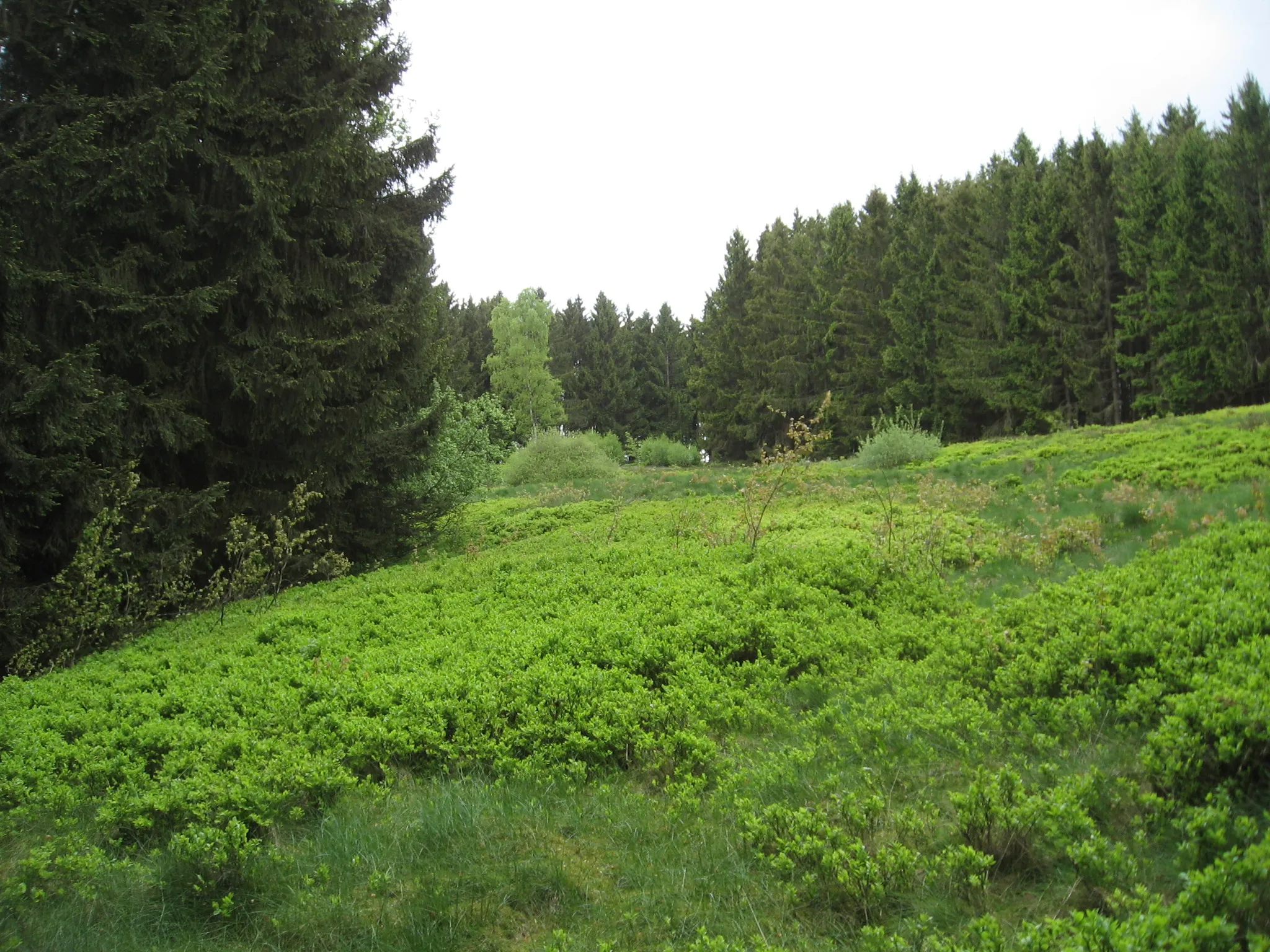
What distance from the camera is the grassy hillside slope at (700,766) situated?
2.52 meters

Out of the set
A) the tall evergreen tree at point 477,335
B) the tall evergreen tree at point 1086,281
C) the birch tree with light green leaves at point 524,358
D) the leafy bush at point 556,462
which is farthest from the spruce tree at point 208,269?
the tall evergreen tree at point 477,335

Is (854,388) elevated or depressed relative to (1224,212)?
depressed

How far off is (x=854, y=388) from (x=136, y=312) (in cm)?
3172

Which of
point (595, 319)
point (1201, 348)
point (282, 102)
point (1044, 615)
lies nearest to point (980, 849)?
point (1044, 615)

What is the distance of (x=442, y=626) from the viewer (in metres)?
6.07

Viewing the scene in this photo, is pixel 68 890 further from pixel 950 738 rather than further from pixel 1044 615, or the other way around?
pixel 1044 615

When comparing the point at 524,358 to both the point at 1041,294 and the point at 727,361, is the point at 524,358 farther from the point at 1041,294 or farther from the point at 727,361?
the point at 1041,294

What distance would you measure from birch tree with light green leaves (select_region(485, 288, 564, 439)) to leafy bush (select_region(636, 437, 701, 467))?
363 inches

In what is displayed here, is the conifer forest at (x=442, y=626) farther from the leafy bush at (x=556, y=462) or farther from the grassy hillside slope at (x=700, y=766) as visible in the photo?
the leafy bush at (x=556, y=462)

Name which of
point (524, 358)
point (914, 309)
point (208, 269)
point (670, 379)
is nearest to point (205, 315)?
point (208, 269)

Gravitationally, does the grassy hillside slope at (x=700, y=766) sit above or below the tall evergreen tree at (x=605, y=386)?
below

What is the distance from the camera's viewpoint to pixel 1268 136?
24.0m

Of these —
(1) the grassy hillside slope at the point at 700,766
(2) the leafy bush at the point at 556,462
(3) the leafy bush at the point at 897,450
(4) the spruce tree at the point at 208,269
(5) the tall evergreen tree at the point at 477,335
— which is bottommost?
(1) the grassy hillside slope at the point at 700,766

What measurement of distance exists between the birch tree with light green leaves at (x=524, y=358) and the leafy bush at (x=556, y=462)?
18.1 m
